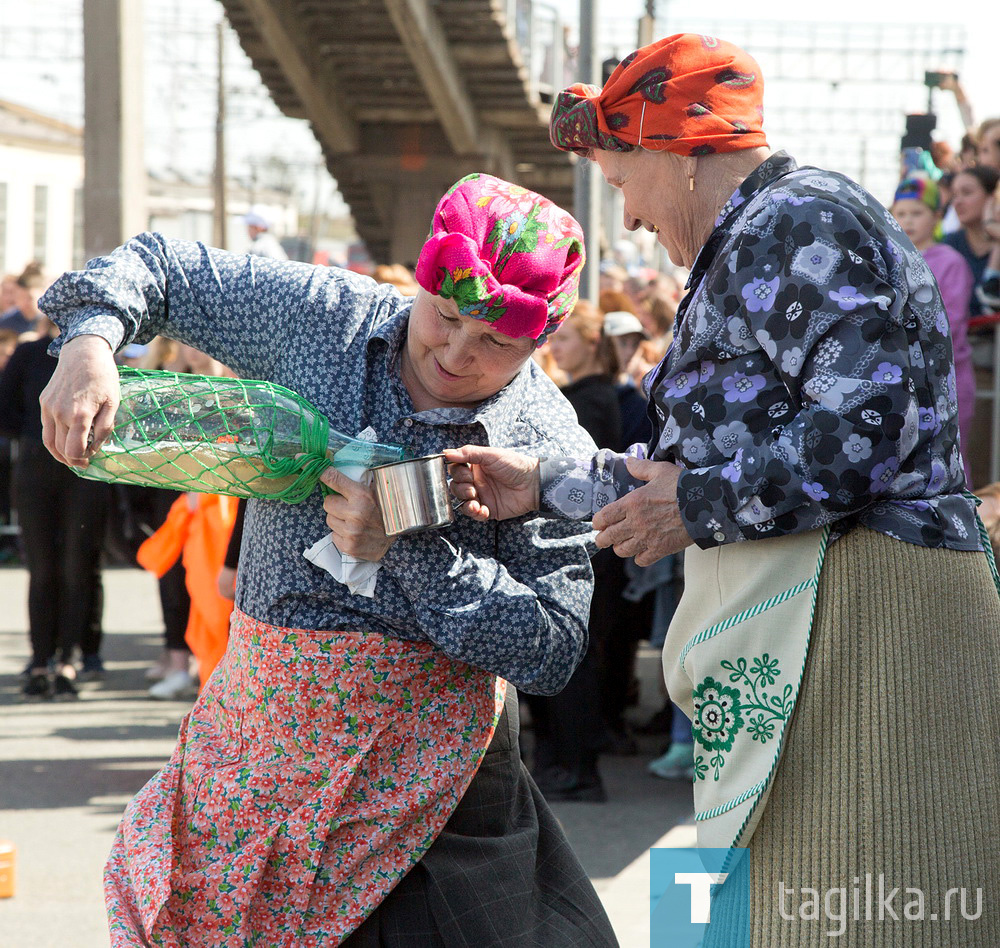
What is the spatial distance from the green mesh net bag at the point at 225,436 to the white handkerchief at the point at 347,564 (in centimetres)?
2

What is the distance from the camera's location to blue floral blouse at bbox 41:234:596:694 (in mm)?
2357

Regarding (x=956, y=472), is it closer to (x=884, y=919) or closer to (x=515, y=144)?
(x=884, y=919)

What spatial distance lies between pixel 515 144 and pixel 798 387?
723 inches

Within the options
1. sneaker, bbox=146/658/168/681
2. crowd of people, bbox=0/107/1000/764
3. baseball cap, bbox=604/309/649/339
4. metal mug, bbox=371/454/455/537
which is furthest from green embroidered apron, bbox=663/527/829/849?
sneaker, bbox=146/658/168/681

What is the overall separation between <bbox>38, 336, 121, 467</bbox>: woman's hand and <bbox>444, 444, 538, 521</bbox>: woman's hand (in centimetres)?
60

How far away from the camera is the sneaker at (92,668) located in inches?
321

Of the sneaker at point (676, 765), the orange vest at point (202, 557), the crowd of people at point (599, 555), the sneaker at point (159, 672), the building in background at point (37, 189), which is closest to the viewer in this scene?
the orange vest at point (202, 557)

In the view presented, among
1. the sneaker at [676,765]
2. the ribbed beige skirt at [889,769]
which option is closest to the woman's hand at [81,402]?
the ribbed beige skirt at [889,769]

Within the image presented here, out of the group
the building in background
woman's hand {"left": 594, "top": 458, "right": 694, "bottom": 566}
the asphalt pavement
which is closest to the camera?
woman's hand {"left": 594, "top": 458, "right": 694, "bottom": 566}

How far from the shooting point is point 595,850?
5281 millimetres

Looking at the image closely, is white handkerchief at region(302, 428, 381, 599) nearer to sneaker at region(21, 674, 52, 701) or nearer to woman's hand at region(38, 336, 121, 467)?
woman's hand at region(38, 336, 121, 467)

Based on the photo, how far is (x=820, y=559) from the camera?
202 cm

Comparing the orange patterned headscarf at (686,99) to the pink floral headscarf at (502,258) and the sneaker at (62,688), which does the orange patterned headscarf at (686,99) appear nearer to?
the pink floral headscarf at (502,258)

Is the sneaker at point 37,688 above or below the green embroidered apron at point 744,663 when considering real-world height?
below
